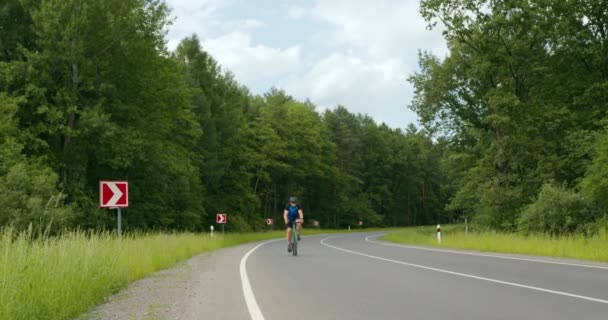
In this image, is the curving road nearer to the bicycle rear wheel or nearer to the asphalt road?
the asphalt road

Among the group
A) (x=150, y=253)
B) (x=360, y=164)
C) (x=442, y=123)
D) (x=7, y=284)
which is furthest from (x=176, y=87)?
(x=360, y=164)

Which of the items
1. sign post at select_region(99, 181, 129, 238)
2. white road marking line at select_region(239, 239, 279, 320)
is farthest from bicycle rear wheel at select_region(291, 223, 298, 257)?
white road marking line at select_region(239, 239, 279, 320)

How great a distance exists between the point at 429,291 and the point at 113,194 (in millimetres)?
10045

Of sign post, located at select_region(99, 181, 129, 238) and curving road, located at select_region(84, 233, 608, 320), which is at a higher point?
sign post, located at select_region(99, 181, 129, 238)

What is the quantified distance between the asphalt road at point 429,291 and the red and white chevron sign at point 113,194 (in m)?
4.12

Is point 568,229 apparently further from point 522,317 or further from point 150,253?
point 522,317

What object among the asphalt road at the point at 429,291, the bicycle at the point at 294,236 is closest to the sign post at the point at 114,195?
the asphalt road at the point at 429,291

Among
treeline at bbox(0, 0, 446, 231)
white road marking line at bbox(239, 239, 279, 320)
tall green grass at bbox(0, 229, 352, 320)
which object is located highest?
treeline at bbox(0, 0, 446, 231)

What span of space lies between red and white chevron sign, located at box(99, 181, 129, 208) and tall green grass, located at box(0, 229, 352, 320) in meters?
1.58

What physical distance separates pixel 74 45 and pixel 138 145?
6.24m

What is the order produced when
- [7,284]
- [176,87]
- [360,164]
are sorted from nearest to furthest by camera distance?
1. [7,284]
2. [176,87]
3. [360,164]

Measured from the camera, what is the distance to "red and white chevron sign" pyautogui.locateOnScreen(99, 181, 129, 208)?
1672 cm

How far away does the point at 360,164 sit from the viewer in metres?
107

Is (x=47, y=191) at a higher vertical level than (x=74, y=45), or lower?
lower
